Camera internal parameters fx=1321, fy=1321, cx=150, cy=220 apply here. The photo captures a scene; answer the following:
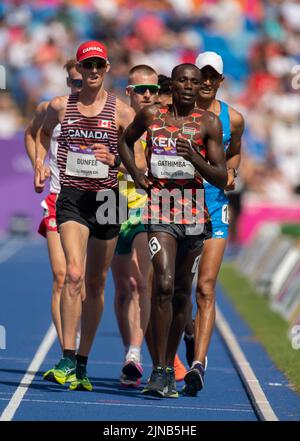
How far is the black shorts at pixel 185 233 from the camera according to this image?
8883mm

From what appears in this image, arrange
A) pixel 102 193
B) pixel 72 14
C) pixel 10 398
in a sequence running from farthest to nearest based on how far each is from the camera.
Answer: pixel 72 14 → pixel 102 193 → pixel 10 398

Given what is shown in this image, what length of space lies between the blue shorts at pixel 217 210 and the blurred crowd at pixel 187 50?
1866cm

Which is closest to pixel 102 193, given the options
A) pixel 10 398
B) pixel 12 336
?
pixel 10 398

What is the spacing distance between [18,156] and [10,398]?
20.1 m

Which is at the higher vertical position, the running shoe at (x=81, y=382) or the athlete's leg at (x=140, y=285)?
the athlete's leg at (x=140, y=285)

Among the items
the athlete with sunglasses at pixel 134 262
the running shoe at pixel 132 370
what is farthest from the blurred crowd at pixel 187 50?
the running shoe at pixel 132 370

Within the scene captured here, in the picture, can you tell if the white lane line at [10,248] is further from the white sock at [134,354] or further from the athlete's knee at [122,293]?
the white sock at [134,354]

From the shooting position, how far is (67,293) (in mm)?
9008

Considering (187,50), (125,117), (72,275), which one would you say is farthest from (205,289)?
(187,50)

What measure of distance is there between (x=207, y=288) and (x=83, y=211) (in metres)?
1.01

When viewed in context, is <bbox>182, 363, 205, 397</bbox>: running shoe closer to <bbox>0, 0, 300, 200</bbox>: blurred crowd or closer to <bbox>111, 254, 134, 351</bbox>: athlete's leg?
<bbox>111, 254, 134, 351</bbox>: athlete's leg

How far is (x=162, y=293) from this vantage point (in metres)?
8.76

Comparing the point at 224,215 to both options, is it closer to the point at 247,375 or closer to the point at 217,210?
the point at 217,210
